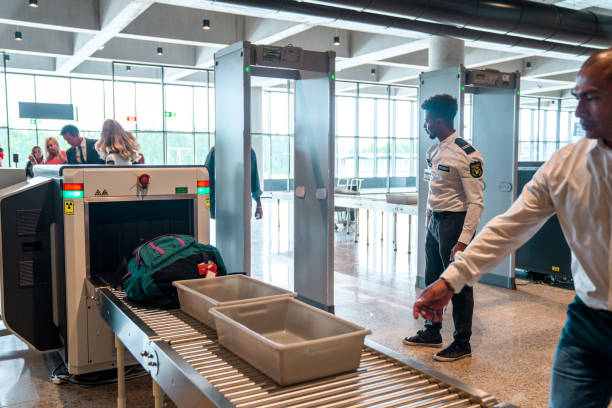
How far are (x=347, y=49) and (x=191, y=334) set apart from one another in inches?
448

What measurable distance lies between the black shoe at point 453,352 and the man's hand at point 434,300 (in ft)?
7.43

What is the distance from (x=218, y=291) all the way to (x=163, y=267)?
293mm

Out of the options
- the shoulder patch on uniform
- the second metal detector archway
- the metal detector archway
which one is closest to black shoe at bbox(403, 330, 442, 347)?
the second metal detector archway

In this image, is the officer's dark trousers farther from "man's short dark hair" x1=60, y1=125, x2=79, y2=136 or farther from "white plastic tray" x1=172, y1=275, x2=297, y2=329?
"man's short dark hair" x1=60, y1=125, x2=79, y2=136

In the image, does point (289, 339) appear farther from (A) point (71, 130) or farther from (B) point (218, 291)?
(A) point (71, 130)

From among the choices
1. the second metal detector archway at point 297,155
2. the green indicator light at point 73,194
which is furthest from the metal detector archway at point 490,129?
the green indicator light at point 73,194

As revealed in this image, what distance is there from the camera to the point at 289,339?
1998mm

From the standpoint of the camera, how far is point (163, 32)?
1086 cm

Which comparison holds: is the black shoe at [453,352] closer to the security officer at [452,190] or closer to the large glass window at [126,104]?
the security officer at [452,190]

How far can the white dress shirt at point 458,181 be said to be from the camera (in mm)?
3451

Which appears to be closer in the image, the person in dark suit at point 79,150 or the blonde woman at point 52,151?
the person in dark suit at point 79,150

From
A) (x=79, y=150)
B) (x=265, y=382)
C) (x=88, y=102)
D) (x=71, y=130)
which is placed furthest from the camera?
(x=88, y=102)

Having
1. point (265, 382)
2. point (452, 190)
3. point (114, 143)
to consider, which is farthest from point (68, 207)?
point (452, 190)

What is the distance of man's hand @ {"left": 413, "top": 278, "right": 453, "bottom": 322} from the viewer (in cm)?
152
